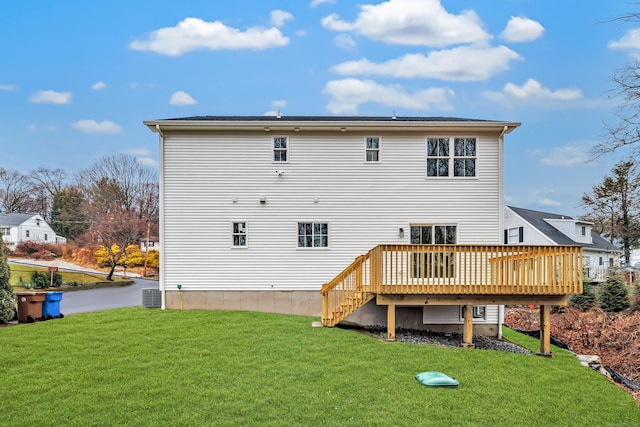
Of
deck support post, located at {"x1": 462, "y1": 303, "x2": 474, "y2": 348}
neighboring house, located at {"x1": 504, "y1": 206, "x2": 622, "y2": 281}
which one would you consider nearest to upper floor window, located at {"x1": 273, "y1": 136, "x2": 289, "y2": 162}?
deck support post, located at {"x1": 462, "y1": 303, "x2": 474, "y2": 348}

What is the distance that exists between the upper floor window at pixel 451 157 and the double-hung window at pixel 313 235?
11.4ft

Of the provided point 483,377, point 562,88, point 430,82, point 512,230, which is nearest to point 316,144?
point 483,377

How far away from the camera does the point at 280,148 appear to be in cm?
1289

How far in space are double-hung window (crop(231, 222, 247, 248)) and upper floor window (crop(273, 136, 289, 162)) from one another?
216 cm

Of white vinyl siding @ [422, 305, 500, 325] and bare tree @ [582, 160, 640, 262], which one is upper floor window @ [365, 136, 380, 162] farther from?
bare tree @ [582, 160, 640, 262]

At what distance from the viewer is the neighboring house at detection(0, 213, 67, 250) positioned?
3597cm

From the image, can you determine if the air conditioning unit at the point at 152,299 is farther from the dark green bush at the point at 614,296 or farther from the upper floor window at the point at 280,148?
the dark green bush at the point at 614,296

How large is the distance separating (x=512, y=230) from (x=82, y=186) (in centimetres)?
3443

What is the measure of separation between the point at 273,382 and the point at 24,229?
3836 centimetres

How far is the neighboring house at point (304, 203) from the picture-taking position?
12.6 meters

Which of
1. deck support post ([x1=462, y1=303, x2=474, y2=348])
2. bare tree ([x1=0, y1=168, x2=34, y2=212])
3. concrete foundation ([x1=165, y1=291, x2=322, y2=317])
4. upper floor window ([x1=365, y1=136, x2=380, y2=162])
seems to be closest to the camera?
deck support post ([x1=462, y1=303, x2=474, y2=348])

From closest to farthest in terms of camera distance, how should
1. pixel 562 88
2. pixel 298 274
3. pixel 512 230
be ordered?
pixel 298 274, pixel 562 88, pixel 512 230

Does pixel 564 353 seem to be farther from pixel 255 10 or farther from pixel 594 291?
pixel 255 10

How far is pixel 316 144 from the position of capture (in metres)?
12.8
